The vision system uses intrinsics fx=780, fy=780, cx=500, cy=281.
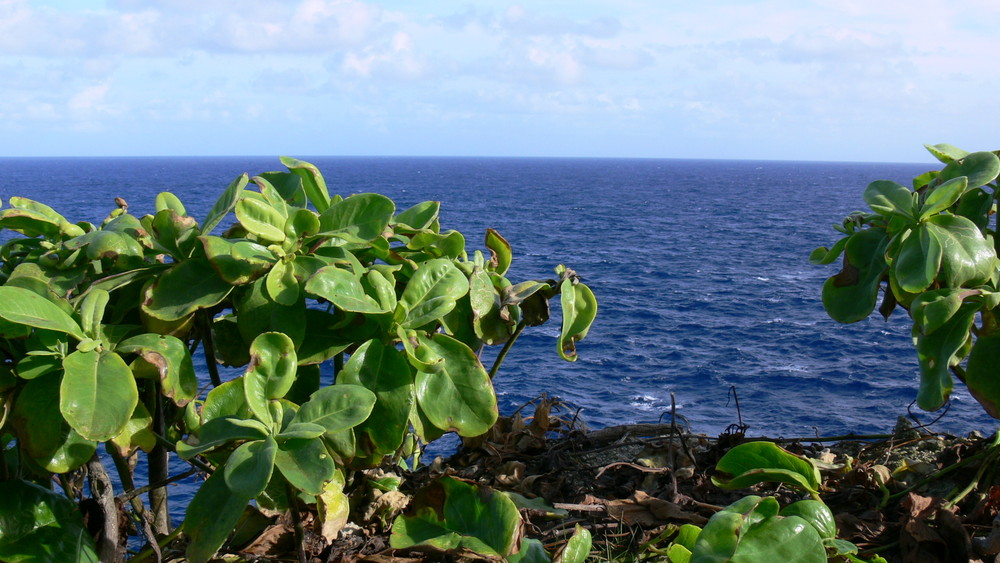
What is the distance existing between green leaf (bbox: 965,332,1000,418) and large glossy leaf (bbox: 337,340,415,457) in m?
1.68

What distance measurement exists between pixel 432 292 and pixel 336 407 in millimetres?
464

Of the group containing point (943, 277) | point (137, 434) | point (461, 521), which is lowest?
point (461, 521)

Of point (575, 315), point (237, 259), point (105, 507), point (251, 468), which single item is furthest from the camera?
point (575, 315)

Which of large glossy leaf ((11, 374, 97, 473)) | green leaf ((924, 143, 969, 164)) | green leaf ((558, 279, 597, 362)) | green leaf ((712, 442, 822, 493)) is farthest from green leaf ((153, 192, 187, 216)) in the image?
green leaf ((924, 143, 969, 164))

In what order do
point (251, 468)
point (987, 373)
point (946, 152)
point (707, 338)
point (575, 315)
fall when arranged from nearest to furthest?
point (251, 468) → point (575, 315) → point (987, 373) → point (946, 152) → point (707, 338)

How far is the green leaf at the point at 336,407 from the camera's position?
1591mm

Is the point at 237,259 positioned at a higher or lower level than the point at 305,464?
higher

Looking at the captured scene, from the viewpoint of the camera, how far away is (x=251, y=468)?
4.86 feet

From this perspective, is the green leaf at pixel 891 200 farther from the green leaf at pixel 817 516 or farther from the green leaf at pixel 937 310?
the green leaf at pixel 817 516

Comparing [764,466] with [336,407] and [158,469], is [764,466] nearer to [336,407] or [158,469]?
[336,407]

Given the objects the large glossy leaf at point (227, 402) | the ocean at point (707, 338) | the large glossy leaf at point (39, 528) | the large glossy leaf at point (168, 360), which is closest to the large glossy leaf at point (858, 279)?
the ocean at point (707, 338)

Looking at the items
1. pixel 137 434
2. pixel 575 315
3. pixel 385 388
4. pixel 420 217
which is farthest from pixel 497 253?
pixel 137 434

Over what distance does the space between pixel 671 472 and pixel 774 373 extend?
28004 millimetres

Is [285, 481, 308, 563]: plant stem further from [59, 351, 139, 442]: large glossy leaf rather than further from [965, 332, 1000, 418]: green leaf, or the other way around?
[965, 332, 1000, 418]: green leaf
